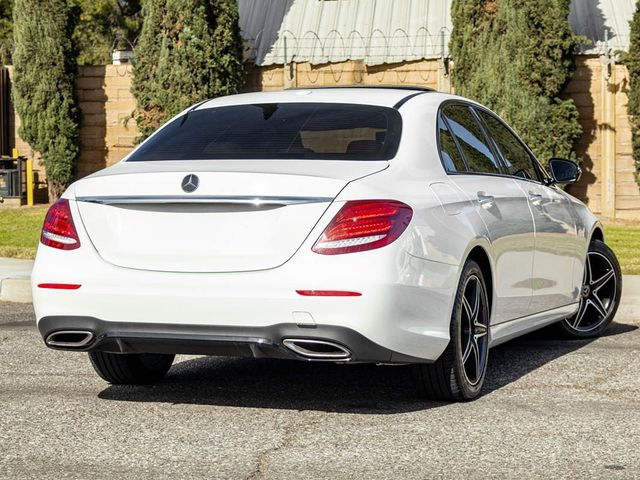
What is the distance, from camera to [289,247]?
5.51 metres

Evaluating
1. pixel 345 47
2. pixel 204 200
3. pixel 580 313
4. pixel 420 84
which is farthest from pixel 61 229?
pixel 345 47

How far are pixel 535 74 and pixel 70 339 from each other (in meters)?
13.2

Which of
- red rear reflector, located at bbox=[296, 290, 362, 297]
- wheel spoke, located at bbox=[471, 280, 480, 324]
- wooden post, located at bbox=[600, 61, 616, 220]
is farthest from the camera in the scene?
wooden post, located at bbox=[600, 61, 616, 220]

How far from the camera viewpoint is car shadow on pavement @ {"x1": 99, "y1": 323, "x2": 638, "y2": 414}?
249 inches

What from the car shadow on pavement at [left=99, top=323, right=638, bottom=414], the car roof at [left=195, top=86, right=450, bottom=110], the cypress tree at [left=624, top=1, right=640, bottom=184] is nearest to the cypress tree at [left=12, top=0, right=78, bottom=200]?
the cypress tree at [left=624, top=1, right=640, bottom=184]

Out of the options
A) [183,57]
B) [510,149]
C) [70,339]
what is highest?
[183,57]

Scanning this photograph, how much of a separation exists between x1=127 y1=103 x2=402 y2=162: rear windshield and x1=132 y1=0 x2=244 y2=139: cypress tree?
12832 mm

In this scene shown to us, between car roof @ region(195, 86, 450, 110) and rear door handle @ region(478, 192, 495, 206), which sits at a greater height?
car roof @ region(195, 86, 450, 110)

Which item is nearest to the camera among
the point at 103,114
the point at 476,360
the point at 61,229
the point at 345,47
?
the point at 61,229

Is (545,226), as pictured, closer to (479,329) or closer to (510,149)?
(510,149)

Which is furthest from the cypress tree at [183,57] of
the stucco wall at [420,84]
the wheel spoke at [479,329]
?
the wheel spoke at [479,329]

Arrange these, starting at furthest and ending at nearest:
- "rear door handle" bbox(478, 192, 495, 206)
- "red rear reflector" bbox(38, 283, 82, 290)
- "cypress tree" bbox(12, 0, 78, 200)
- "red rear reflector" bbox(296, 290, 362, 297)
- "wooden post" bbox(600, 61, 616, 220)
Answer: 1. "cypress tree" bbox(12, 0, 78, 200)
2. "wooden post" bbox(600, 61, 616, 220)
3. "rear door handle" bbox(478, 192, 495, 206)
4. "red rear reflector" bbox(38, 283, 82, 290)
5. "red rear reflector" bbox(296, 290, 362, 297)

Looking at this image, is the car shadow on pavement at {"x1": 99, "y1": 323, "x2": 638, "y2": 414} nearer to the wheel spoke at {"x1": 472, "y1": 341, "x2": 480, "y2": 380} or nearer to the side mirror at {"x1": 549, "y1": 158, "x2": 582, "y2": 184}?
the wheel spoke at {"x1": 472, "y1": 341, "x2": 480, "y2": 380}

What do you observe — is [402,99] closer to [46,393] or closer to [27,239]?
[46,393]
